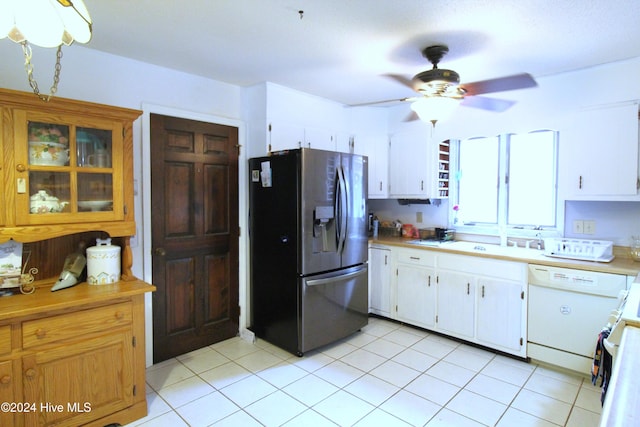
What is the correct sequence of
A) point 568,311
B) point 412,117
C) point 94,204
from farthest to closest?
point 412,117 < point 568,311 < point 94,204

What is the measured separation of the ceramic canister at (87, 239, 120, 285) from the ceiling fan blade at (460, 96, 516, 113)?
2948 millimetres

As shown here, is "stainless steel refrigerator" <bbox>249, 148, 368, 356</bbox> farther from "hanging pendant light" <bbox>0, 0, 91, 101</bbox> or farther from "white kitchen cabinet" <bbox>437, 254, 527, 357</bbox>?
"hanging pendant light" <bbox>0, 0, 91, 101</bbox>

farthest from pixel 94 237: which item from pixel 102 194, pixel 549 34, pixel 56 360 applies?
pixel 549 34

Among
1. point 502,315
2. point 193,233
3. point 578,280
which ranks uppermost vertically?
point 193,233

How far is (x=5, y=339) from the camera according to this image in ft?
5.61

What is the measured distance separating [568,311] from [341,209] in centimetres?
192

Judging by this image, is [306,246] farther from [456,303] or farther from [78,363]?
[78,363]

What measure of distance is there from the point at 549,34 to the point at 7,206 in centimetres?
333

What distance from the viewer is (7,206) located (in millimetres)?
1853

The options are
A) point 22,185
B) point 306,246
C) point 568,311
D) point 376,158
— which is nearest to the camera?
point 22,185

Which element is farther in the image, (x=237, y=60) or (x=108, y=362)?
(x=237, y=60)

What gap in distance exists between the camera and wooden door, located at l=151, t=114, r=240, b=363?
2.87 m

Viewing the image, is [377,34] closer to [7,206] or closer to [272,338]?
[7,206]

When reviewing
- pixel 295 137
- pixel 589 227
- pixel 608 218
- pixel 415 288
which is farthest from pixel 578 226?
pixel 295 137
